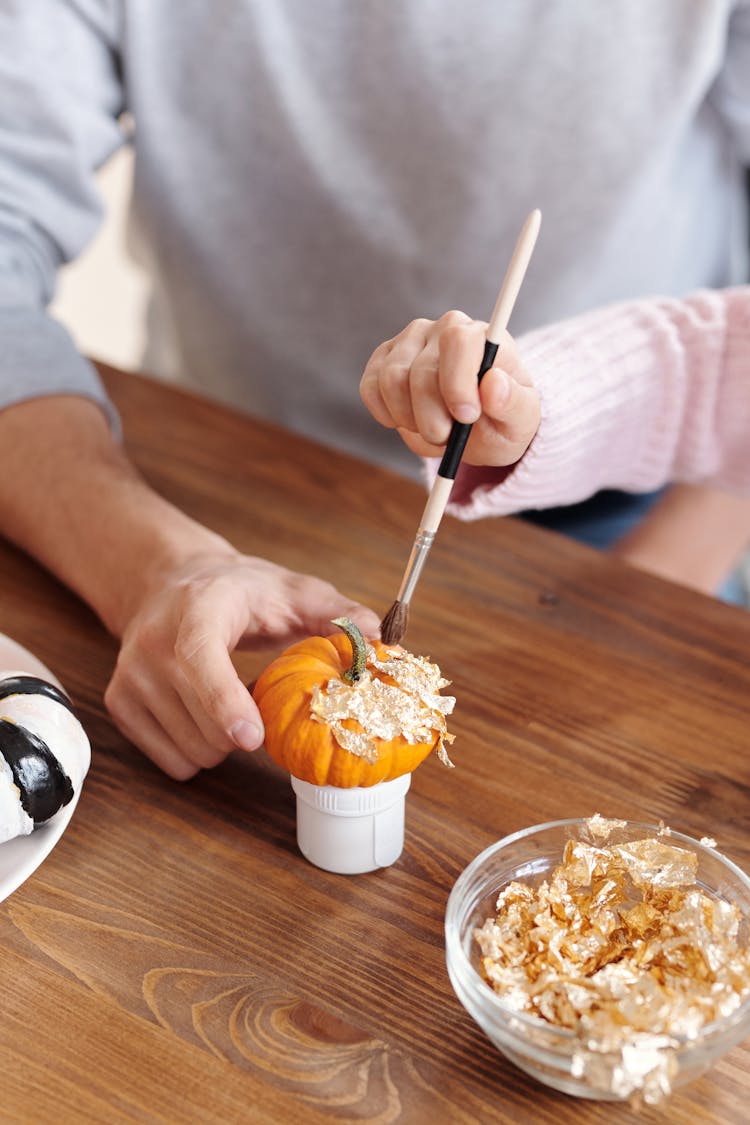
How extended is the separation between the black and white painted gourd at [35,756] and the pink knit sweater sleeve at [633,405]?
330 millimetres

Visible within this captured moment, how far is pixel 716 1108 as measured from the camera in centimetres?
53

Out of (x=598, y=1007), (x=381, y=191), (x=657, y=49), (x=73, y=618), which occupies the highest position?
(x=657, y=49)

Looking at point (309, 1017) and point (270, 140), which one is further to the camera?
point (270, 140)

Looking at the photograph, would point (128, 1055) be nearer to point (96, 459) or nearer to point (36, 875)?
point (36, 875)

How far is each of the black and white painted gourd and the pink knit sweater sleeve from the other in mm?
330

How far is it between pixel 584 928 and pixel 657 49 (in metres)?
0.91

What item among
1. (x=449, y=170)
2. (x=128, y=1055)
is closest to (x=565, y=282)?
(x=449, y=170)

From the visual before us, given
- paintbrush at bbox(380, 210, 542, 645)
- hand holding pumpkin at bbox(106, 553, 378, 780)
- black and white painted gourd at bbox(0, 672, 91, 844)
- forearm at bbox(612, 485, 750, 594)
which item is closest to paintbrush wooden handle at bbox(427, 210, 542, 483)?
paintbrush at bbox(380, 210, 542, 645)

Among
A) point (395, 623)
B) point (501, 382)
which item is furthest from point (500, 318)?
point (395, 623)

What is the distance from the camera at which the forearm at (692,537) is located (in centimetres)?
125

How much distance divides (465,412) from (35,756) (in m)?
0.30

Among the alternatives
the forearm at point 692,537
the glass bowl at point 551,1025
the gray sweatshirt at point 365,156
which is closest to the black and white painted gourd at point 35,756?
the glass bowl at point 551,1025

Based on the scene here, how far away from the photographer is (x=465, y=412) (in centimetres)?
63

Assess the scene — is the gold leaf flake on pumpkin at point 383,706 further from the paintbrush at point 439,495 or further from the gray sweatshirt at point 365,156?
the gray sweatshirt at point 365,156
